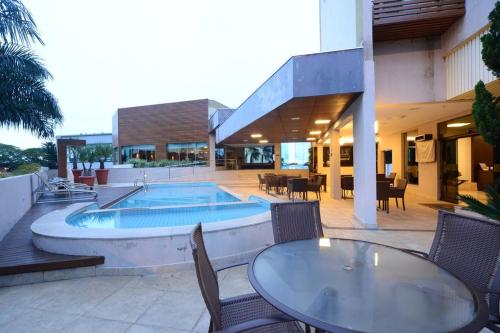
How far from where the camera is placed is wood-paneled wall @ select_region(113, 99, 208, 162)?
2358 cm

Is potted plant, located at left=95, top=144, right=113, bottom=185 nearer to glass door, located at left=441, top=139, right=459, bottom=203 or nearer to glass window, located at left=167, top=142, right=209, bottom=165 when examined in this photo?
glass window, located at left=167, top=142, right=209, bottom=165

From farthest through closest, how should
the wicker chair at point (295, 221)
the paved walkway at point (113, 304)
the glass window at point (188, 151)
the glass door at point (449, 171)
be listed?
the glass window at point (188, 151) < the glass door at point (449, 171) < the wicker chair at point (295, 221) < the paved walkway at point (113, 304)

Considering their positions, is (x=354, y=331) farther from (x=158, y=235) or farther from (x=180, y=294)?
(x=158, y=235)

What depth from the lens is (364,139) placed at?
18.8ft

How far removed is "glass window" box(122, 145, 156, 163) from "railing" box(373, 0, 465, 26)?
22.3m

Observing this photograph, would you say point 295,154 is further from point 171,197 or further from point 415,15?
point 415,15

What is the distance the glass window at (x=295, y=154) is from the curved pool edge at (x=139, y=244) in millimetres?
18335

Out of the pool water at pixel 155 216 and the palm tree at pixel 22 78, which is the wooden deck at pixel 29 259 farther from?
the palm tree at pixel 22 78

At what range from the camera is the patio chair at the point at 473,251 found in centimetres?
173

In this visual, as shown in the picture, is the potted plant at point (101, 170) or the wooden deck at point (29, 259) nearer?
the wooden deck at point (29, 259)

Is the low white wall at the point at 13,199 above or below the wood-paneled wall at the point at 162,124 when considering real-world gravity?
below

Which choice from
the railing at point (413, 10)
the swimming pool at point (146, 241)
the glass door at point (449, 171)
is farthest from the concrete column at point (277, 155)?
the swimming pool at point (146, 241)

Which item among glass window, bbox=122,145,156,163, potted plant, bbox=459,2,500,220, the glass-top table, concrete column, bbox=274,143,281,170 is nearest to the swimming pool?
the glass-top table

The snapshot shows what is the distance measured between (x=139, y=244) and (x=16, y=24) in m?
6.24
